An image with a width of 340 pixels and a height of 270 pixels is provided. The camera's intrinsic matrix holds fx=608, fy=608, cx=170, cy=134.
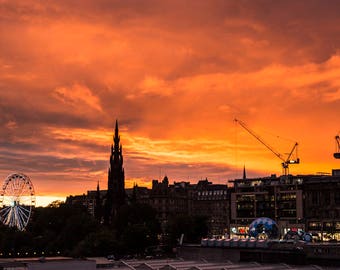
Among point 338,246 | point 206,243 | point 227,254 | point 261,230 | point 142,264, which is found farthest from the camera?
point 261,230

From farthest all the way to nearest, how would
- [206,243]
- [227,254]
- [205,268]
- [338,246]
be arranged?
[206,243] < [227,254] < [338,246] < [205,268]

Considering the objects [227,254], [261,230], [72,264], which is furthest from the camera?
[261,230]

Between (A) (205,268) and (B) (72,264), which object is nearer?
(B) (72,264)

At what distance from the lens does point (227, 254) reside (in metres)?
148

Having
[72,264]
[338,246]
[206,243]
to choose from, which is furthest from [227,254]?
[72,264]

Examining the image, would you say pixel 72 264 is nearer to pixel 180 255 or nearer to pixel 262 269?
pixel 262 269

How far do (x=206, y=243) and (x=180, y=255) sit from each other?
7.98m

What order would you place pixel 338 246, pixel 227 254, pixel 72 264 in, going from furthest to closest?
1. pixel 227 254
2. pixel 338 246
3. pixel 72 264

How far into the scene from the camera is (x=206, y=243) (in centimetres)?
16188

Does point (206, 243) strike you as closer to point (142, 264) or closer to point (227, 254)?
point (227, 254)

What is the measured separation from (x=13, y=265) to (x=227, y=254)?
57.1 m

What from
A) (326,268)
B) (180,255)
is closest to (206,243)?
(180,255)

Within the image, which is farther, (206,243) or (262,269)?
(206,243)

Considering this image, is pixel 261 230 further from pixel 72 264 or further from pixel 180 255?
pixel 72 264
